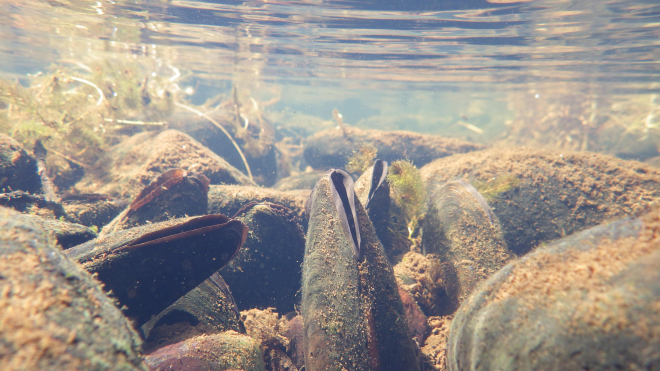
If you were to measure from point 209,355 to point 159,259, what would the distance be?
2.56 feet

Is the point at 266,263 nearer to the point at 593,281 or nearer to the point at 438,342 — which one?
the point at 438,342

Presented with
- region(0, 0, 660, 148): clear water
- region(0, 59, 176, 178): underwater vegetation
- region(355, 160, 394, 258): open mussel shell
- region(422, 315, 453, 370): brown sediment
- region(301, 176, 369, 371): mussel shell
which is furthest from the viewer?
region(0, 0, 660, 148): clear water

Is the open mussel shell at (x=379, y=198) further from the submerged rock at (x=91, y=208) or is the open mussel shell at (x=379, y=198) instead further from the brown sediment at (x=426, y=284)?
the submerged rock at (x=91, y=208)

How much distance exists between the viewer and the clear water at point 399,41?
1090 cm

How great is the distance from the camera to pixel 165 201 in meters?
3.81

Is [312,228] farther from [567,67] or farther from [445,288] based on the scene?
[567,67]

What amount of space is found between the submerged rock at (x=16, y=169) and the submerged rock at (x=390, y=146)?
24.7 ft

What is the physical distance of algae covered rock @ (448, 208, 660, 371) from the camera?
938 mm

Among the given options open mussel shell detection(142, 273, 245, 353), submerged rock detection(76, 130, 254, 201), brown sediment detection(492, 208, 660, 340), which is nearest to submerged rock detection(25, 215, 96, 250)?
open mussel shell detection(142, 273, 245, 353)

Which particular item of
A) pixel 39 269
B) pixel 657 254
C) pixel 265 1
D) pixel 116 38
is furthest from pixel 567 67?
pixel 116 38

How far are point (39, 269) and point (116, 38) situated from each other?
2460 centimetres

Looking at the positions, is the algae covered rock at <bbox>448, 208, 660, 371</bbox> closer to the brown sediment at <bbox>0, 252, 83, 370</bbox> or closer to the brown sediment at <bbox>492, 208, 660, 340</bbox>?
the brown sediment at <bbox>492, 208, 660, 340</bbox>

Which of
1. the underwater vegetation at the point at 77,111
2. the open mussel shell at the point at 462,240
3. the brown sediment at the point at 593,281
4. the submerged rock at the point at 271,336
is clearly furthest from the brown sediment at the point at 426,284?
the underwater vegetation at the point at 77,111

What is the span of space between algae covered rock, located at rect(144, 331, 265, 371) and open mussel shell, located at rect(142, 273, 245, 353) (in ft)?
0.60
